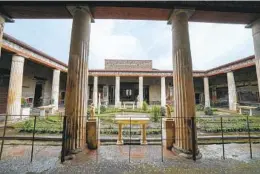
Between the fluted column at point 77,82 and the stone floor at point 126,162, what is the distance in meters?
0.49

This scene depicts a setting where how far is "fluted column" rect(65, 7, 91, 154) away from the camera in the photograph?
335cm

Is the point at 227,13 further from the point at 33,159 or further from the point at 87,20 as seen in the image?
the point at 33,159

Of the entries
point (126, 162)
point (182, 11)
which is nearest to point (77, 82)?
point (126, 162)

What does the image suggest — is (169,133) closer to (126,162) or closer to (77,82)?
(126,162)

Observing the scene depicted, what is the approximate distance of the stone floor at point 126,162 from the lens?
270 centimetres

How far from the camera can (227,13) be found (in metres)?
3.92

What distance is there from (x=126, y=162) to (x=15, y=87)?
8541 millimetres

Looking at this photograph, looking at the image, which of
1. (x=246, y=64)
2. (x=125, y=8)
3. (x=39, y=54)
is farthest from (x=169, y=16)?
(x=246, y=64)

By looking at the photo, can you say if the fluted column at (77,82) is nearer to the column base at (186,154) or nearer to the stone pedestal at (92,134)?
A: the stone pedestal at (92,134)

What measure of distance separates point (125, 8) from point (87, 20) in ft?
3.78

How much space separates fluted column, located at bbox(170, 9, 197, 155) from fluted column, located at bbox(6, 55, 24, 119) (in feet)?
29.8

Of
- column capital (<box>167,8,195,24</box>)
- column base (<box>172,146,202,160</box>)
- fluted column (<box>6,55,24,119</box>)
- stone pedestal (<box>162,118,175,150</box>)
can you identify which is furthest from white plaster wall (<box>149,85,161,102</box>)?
column base (<box>172,146,202,160</box>)

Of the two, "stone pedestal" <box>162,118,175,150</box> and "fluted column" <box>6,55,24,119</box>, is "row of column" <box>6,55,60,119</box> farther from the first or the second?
"stone pedestal" <box>162,118,175,150</box>

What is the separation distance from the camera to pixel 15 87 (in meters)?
7.92
